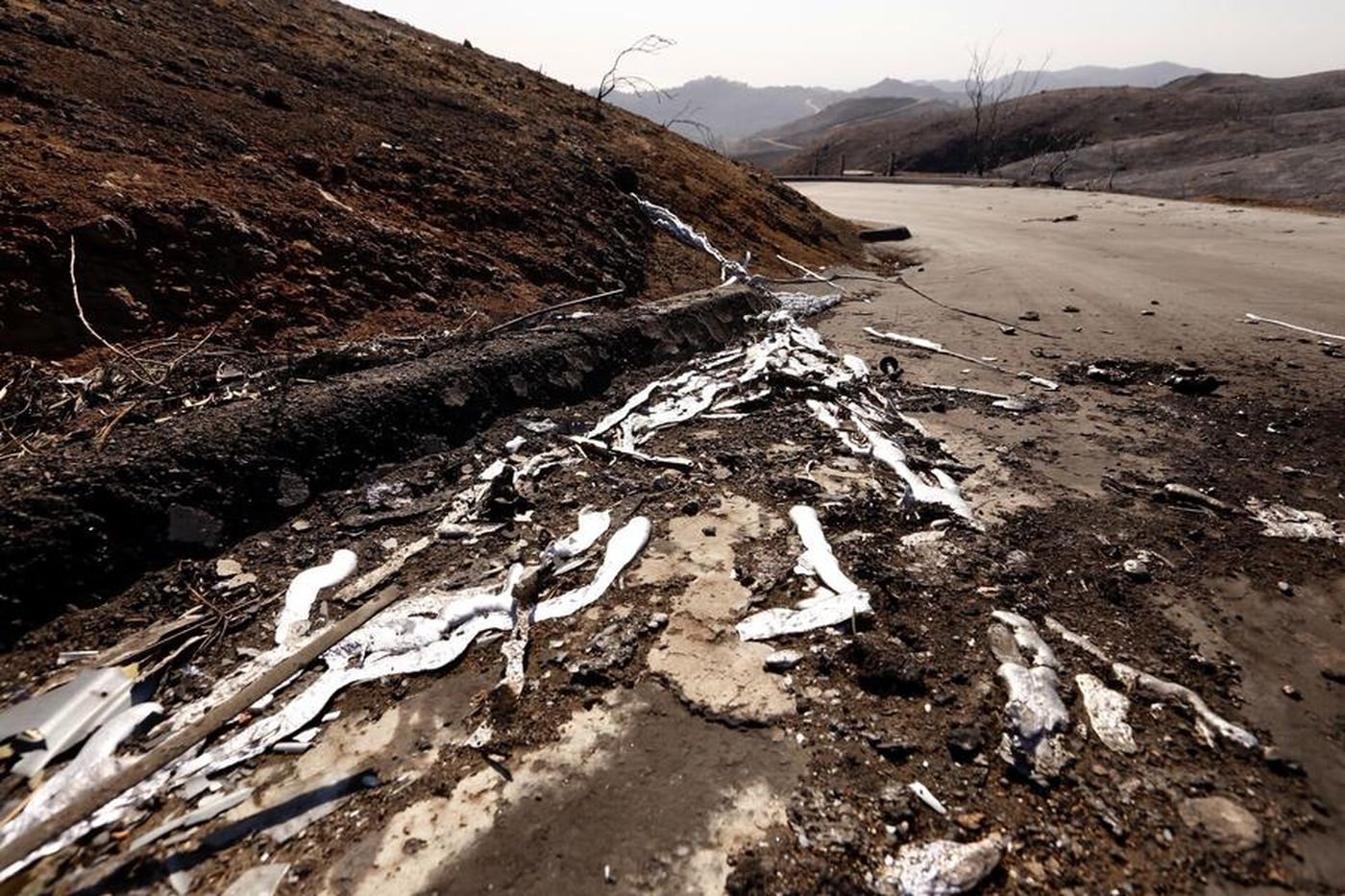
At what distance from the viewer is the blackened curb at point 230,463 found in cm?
232

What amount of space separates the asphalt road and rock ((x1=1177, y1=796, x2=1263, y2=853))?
4.96m

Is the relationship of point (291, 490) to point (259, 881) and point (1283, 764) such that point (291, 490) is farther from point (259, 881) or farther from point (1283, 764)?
point (1283, 764)

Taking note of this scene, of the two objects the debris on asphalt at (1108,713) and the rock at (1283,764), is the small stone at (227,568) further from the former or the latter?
the rock at (1283,764)

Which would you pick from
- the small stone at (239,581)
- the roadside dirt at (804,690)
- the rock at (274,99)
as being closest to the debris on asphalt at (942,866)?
the roadside dirt at (804,690)

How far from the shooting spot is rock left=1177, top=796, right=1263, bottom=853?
1.62 m

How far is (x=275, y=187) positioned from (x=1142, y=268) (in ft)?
35.6

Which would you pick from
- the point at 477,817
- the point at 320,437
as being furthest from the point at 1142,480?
the point at 320,437

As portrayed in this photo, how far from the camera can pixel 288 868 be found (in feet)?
5.17

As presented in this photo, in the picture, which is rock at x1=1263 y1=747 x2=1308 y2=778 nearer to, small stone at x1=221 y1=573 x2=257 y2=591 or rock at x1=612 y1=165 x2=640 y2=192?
small stone at x1=221 y1=573 x2=257 y2=591

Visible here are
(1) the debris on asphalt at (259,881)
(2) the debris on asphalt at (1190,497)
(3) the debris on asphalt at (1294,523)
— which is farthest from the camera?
(2) the debris on asphalt at (1190,497)

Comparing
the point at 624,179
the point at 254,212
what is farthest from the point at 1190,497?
the point at 624,179

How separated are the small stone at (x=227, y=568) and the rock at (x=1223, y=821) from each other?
3.36 metres

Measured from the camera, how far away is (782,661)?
A: 2.22m

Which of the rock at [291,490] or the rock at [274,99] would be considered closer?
the rock at [291,490]
